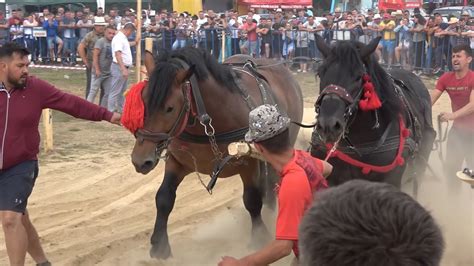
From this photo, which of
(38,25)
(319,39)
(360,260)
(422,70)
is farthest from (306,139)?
(38,25)

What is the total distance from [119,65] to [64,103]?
746 centimetres

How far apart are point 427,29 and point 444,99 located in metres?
3.59

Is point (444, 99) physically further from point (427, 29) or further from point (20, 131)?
point (20, 131)

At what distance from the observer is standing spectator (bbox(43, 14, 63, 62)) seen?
2269cm

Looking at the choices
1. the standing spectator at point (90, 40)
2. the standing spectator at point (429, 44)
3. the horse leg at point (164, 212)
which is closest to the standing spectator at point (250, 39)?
the standing spectator at point (429, 44)

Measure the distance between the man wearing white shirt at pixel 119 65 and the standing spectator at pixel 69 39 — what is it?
34.8ft

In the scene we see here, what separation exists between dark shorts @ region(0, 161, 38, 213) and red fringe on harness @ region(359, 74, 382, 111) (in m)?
2.35

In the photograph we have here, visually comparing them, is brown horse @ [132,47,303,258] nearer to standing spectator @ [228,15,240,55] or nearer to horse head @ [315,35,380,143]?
horse head @ [315,35,380,143]

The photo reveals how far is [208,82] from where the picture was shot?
5348 millimetres

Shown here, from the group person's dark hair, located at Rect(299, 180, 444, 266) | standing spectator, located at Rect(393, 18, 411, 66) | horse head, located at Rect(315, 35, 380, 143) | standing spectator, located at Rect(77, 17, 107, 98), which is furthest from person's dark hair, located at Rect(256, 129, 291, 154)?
standing spectator, located at Rect(393, 18, 411, 66)

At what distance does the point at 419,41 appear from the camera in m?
18.0

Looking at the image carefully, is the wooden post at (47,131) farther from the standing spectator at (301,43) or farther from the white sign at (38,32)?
the white sign at (38,32)

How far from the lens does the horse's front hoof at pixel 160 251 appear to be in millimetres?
5590

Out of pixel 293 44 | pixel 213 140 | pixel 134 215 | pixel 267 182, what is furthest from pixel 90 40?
pixel 293 44
